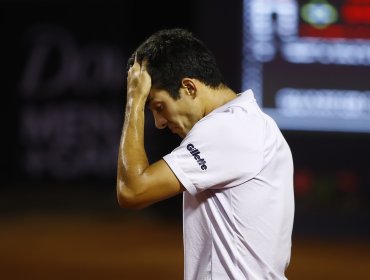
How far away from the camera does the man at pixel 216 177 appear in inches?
86.4

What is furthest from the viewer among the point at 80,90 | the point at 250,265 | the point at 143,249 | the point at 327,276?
the point at 80,90

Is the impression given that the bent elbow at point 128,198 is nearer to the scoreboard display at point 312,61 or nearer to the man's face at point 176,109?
the man's face at point 176,109

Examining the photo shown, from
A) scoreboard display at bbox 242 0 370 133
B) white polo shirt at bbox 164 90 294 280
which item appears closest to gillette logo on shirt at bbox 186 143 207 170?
white polo shirt at bbox 164 90 294 280

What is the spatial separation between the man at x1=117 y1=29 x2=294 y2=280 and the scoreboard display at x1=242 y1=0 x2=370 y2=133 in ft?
17.1

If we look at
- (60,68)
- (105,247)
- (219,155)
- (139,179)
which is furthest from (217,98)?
(60,68)

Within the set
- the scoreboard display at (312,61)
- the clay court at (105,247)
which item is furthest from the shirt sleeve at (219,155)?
the scoreboard display at (312,61)

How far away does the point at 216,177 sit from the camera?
2193 mm

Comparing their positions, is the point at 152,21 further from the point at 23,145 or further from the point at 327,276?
the point at 327,276

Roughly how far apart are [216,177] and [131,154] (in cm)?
24

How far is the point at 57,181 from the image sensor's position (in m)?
9.53

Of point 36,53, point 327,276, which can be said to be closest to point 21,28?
point 36,53

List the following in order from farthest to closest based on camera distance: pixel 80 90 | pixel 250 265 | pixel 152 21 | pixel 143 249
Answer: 1. pixel 80 90
2. pixel 152 21
3. pixel 143 249
4. pixel 250 265

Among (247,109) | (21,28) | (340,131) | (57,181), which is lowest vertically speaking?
(57,181)

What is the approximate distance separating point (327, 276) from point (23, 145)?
14.6 ft
